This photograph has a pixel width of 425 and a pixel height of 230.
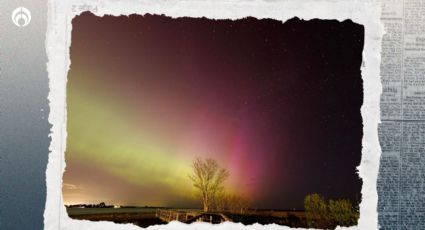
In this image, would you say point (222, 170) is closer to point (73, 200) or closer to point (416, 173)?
point (73, 200)

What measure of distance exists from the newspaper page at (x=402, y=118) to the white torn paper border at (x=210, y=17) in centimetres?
4

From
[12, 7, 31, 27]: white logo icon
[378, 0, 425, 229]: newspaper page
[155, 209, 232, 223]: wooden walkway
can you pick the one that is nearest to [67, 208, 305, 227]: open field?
[155, 209, 232, 223]: wooden walkway

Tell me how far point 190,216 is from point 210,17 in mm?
865

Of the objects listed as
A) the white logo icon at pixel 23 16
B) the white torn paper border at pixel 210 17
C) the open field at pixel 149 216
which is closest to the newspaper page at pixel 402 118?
the white torn paper border at pixel 210 17

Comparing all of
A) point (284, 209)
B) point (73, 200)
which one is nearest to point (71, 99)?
point (73, 200)

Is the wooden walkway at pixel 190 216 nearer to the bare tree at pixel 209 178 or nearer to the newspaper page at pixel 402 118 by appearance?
the bare tree at pixel 209 178

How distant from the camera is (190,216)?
233 cm

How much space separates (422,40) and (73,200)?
166cm

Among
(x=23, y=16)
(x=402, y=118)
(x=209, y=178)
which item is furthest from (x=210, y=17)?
(x=402, y=118)

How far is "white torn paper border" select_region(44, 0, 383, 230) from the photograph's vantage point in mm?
2314

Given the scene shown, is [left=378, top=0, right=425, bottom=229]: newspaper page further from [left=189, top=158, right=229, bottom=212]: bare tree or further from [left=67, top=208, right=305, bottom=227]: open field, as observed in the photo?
[left=189, top=158, right=229, bottom=212]: bare tree

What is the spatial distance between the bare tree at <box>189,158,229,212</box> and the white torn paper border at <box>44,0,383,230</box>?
0.39 ft

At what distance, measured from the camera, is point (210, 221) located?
233 centimetres

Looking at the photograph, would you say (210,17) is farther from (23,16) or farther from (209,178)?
(23,16)
